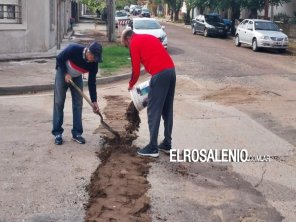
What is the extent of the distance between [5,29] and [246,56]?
33.0ft

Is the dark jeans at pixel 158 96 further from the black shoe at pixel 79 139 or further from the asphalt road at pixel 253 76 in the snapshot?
the asphalt road at pixel 253 76

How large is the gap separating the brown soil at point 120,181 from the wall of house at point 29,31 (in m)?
10.1

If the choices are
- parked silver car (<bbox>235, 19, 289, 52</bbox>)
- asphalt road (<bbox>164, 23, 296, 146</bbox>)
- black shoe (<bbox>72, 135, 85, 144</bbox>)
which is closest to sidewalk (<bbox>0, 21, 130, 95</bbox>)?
asphalt road (<bbox>164, 23, 296, 146</bbox>)

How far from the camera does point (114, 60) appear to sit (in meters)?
17.0

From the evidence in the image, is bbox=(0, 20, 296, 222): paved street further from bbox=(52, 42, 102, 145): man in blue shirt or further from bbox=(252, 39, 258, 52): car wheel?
bbox=(252, 39, 258, 52): car wheel

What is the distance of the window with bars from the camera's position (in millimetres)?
16891

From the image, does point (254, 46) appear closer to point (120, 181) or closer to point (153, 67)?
point (153, 67)

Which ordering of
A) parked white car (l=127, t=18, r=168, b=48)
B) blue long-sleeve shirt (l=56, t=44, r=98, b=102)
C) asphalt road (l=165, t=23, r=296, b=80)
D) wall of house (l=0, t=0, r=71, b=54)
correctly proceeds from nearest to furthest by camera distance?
blue long-sleeve shirt (l=56, t=44, r=98, b=102), asphalt road (l=165, t=23, r=296, b=80), wall of house (l=0, t=0, r=71, b=54), parked white car (l=127, t=18, r=168, b=48)

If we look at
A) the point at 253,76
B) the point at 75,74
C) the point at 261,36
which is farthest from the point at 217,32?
the point at 75,74

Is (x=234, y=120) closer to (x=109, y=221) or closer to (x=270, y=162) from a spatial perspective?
(x=270, y=162)

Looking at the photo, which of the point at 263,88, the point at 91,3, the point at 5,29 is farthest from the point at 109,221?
the point at 91,3

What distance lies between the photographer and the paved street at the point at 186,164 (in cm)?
494

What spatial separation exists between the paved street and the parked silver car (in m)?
10.9

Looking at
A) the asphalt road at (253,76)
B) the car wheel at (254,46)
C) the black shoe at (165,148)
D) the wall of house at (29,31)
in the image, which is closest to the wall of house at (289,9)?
the asphalt road at (253,76)
